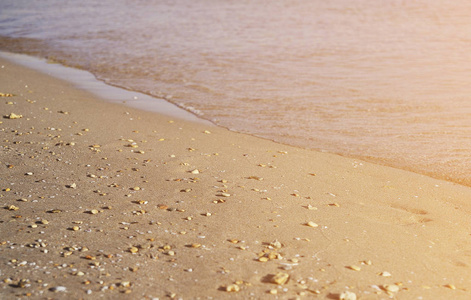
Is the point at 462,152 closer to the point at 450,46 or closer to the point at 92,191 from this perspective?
the point at 92,191

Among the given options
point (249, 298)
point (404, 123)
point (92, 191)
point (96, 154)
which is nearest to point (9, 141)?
point (96, 154)

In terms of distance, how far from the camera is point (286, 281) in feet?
11.1

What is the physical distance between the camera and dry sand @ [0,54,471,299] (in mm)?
3361

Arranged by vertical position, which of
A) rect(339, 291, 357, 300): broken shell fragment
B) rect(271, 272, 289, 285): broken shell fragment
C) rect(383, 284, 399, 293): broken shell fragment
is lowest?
rect(383, 284, 399, 293): broken shell fragment

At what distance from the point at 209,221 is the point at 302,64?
7.51m

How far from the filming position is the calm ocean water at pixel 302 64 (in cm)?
715

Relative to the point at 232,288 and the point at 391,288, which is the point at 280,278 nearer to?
the point at 232,288

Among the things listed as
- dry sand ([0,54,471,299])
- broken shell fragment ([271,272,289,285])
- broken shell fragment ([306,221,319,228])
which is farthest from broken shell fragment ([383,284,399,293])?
broken shell fragment ([306,221,319,228])

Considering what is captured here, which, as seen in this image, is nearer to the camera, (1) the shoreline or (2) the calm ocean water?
(1) the shoreline

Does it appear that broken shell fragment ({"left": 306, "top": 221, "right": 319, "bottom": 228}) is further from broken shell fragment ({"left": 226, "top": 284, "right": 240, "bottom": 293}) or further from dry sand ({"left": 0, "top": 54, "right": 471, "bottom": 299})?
broken shell fragment ({"left": 226, "top": 284, "right": 240, "bottom": 293})

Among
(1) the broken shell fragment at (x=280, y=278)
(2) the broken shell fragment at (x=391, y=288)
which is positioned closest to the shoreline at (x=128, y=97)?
(2) the broken shell fragment at (x=391, y=288)

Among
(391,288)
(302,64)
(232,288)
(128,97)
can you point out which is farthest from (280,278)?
(302,64)

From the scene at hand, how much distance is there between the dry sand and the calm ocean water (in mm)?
1019

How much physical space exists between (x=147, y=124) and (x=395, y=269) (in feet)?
13.5
